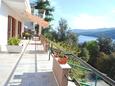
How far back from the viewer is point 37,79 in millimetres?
8914

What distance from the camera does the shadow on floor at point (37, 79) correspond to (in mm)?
8367

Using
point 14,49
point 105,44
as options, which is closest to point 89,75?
point 14,49

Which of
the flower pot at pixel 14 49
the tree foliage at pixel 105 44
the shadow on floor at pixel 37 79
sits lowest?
the tree foliage at pixel 105 44

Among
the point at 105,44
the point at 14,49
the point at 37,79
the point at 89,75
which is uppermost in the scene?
the point at 14,49

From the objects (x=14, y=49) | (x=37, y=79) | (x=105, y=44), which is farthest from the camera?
(x=105, y=44)

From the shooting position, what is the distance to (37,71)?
1040 centimetres

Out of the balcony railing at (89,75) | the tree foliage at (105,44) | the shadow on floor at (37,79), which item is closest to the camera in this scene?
the balcony railing at (89,75)

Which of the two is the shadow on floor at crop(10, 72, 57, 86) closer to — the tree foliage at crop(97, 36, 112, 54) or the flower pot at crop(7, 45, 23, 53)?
the flower pot at crop(7, 45, 23, 53)

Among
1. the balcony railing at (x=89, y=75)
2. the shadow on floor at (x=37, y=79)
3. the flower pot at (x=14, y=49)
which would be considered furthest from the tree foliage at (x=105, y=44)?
the shadow on floor at (x=37, y=79)

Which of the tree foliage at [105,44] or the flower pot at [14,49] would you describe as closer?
the flower pot at [14,49]

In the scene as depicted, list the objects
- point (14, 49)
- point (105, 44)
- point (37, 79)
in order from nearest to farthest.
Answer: point (37, 79), point (14, 49), point (105, 44)

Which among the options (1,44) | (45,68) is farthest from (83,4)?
(45,68)

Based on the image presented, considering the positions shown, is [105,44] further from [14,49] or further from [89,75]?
[89,75]

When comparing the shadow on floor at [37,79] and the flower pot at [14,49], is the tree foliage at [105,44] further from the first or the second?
the shadow on floor at [37,79]
